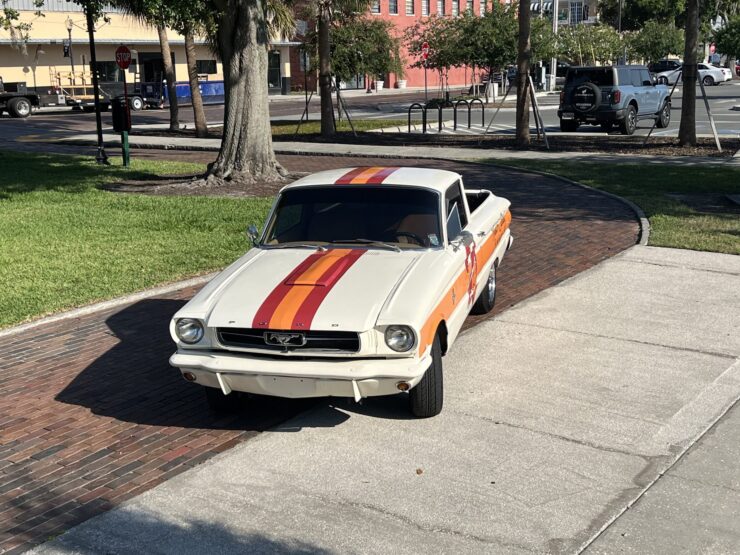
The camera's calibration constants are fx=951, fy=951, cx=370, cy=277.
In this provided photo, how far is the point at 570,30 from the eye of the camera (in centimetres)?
5584

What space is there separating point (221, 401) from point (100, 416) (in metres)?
0.90

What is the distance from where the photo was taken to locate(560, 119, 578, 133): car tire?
2845 centimetres

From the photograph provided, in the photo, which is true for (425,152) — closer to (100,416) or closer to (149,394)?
(149,394)

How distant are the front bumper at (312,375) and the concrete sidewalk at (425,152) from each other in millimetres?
15313

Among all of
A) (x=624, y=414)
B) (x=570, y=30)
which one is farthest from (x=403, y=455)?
(x=570, y=30)

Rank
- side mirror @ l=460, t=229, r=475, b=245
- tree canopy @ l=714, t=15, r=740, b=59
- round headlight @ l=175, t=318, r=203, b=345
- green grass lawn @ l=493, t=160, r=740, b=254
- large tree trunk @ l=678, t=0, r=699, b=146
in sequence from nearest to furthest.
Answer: round headlight @ l=175, t=318, r=203, b=345
side mirror @ l=460, t=229, r=475, b=245
green grass lawn @ l=493, t=160, r=740, b=254
large tree trunk @ l=678, t=0, r=699, b=146
tree canopy @ l=714, t=15, r=740, b=59

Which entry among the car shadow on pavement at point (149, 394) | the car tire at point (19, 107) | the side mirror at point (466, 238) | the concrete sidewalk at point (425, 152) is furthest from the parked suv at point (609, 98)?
the car tire at point (19, 107)

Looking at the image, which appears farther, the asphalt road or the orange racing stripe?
the asphalt road

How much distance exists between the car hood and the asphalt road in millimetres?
21908

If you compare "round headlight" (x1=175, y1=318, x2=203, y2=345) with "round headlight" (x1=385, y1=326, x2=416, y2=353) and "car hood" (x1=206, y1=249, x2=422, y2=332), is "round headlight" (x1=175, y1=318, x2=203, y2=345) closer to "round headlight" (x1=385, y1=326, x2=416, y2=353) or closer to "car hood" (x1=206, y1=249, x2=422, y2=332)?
"car hood" (x1=206, y1=249, x2=422, y2=332)

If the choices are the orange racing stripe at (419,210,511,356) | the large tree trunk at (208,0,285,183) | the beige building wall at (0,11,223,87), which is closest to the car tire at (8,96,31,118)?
the beige building wall at (0,11,223,87)

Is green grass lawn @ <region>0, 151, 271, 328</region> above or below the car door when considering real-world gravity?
below

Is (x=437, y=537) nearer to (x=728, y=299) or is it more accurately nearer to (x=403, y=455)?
(x=403, y=455)

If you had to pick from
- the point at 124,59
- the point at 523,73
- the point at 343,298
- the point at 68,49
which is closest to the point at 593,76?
the point at 523,73
